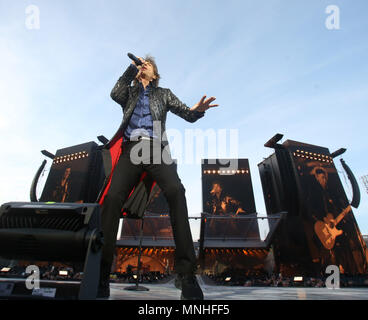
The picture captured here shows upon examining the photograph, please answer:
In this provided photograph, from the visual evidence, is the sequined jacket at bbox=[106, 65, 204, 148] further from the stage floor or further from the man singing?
the stage floor

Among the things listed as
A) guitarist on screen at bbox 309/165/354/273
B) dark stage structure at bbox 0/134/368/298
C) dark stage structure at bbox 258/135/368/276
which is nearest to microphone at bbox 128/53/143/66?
dark stage structure at bbox 0/134/368/298

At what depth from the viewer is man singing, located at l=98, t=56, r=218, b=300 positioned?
1282 mm

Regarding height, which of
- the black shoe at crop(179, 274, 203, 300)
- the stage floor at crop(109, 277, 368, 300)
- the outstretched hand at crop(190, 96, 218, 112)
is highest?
the outstretched hand at crop(190, 96, 218, 112)

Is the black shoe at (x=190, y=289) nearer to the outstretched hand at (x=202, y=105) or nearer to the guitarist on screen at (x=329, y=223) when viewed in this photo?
the outstretched hand at (x=202, y=105)

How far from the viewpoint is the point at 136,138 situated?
5.17 ft

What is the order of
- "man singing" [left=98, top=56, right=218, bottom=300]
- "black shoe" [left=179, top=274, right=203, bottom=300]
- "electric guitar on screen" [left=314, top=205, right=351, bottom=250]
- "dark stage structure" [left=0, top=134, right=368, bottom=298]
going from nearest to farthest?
"black shoe" [left=179, top=274, right=203, bottom=300] < "man singing" [left=98, top=56, right=218, bottom=300] < "dark stage structure" [left=0, top=134, right=368, bottom=298] < "electric guitar on screen" [left=314, top=205, right=351, bottom=250]

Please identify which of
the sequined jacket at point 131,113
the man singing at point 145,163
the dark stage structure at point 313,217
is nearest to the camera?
the man singing at point 145,163

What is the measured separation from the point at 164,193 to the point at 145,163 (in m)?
0.26

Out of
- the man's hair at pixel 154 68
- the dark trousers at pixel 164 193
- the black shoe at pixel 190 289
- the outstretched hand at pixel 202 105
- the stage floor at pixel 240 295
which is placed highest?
the man's hair at pixel 154 68

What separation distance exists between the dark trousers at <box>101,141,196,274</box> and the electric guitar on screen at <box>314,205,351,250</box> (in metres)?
23.4

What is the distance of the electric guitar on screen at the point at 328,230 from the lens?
1972 centimetres

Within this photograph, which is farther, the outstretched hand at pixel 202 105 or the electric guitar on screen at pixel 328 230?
the electric guitar on screen at pixel 328 230

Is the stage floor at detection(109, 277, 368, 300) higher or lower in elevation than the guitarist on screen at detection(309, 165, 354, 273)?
lower

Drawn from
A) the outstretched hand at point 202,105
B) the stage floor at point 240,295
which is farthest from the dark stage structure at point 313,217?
the outstretched hand at point 202,105
